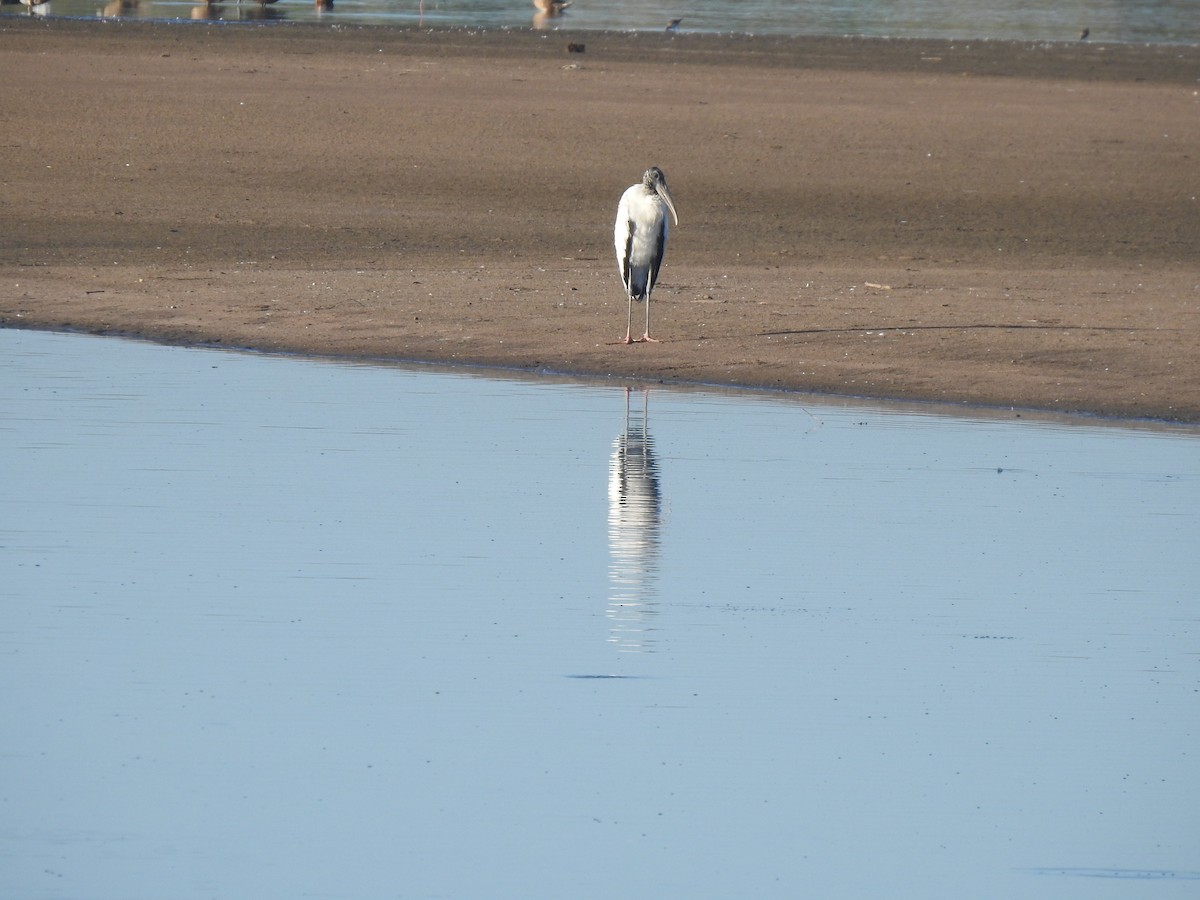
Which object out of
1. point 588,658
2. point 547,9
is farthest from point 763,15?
point 588,658

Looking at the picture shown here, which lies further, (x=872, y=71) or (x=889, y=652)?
(x=872, y=71)

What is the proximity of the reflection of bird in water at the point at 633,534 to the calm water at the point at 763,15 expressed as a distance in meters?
27.1

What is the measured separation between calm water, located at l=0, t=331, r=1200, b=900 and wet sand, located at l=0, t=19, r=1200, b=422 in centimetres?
256

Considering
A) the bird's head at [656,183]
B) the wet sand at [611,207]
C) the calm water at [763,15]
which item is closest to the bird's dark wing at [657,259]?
the bird's head at [656,183]

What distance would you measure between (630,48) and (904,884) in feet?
95.5

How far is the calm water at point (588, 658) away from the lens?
5820 mm

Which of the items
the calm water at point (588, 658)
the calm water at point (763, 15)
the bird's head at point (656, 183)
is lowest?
the calm water at point (588, 658)

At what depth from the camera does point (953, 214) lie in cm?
2108

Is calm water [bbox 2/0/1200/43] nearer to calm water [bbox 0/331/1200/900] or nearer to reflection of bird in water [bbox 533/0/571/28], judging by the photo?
reflection of bird in water [bbox 533/0/571/28]

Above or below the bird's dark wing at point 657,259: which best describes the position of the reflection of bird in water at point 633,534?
below

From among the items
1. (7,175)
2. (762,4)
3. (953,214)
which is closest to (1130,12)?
(762,4)

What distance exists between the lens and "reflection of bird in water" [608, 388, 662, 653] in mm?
7848

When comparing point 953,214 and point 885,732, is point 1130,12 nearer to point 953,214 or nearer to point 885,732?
point 953,214

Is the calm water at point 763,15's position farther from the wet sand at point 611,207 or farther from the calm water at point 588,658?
the calm water at point 588,658
